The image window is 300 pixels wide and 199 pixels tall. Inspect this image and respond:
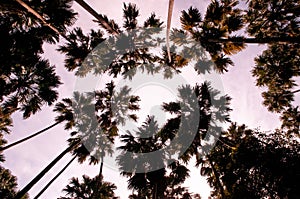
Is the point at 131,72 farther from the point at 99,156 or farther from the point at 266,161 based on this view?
the point at 266,161

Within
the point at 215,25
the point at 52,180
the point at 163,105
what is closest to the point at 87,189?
the point at 52,180

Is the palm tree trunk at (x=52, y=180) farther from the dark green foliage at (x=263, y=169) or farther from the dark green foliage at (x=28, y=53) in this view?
the dark green foliage at (x=263, y=169)

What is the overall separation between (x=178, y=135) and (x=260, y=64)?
9.36m

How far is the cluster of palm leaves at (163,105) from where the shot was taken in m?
7.89

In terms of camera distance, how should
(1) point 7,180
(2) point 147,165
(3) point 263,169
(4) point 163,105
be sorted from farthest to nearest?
(1) point 7,180
(4) point 163,105
(2) point 147,165
(3) point 263,169

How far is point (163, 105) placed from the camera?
38.4 ft

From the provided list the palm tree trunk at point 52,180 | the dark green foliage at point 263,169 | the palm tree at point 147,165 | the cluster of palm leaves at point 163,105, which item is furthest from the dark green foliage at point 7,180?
the dark green foliage at point 263,169

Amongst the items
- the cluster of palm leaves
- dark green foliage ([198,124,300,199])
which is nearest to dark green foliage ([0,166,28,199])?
the cluster of palm leaves

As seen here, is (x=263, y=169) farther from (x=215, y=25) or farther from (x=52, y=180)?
(x=52, y=180)

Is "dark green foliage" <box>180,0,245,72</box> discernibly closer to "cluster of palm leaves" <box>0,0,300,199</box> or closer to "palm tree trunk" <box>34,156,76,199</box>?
"cluster of palm leaves" <box>0,0,300,199</box>

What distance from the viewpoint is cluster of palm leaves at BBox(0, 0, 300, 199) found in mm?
7895

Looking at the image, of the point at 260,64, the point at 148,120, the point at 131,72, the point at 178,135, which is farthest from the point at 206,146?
the point at 260,64

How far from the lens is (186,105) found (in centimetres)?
1077

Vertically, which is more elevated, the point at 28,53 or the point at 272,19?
the point at 272,19
